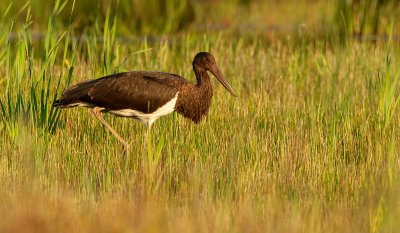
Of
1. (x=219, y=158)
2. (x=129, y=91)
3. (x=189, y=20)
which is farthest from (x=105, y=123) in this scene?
(x=189, y=20)

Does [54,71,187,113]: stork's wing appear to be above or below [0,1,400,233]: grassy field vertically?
above

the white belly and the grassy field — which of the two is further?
the white belly

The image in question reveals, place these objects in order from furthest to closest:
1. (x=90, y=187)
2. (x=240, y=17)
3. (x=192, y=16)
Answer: (x=240, y=17), (x=192, y=16), (x=90, y=187)

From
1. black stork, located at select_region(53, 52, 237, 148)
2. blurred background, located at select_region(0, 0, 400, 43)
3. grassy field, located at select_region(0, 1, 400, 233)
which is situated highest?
blurred background, located at select_region(0, 0, 400, 43)

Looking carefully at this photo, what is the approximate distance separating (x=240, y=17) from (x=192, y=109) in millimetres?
7590

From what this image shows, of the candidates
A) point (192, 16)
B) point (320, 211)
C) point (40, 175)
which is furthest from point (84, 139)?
point (192, 16)

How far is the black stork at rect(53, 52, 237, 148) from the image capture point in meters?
6.52

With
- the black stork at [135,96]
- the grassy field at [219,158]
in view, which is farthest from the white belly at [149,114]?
the grassy field at [219,158]

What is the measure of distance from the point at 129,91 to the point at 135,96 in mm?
66

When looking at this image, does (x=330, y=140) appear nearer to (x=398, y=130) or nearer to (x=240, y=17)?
(x=398, y=130)

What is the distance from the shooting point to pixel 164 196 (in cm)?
485

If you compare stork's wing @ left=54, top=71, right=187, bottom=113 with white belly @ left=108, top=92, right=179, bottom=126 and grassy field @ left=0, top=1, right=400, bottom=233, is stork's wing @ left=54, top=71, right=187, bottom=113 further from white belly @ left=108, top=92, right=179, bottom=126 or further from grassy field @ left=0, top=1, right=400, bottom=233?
grassy field @ left=0, top=1, right=400, bottom=233

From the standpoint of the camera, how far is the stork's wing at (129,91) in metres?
6.54

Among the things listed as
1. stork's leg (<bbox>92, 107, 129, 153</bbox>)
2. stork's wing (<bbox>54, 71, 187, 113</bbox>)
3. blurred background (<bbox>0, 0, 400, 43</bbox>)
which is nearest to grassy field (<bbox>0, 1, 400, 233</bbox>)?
stork's leg (<bbox>92, 107, 129, 153</bbox>)
